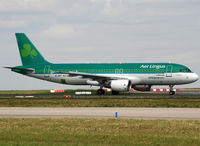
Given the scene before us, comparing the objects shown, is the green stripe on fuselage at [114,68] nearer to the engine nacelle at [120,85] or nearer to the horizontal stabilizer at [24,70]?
the horizontal stabilizer at [24,70]

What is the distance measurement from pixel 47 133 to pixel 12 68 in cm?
4160

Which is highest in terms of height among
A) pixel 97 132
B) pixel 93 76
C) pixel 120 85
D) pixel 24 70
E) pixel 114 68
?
pixel 114 68

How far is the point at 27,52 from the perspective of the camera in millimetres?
58312

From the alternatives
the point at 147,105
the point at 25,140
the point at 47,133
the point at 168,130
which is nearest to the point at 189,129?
the point at 168,130

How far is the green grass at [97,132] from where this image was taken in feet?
48.8

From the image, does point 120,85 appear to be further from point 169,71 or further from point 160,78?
point 169,71

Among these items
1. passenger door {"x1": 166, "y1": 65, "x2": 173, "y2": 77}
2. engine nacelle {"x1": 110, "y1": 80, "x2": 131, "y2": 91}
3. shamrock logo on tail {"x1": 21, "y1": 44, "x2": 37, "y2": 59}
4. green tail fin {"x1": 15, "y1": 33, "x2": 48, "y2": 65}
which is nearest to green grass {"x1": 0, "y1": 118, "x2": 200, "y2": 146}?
engine nacelle {"x1": 110, "y1": 80, "x2": 131, "y2": 91}

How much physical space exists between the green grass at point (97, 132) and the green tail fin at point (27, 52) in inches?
1431

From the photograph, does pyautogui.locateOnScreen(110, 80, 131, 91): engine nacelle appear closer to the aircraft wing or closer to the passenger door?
the aircraft wing

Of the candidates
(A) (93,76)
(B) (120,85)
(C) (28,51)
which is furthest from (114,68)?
(C) (28,51)

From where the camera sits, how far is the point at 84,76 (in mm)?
52906

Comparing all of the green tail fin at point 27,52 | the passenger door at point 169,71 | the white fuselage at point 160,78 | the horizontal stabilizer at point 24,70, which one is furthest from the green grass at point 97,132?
the green tail fin at point 27,52

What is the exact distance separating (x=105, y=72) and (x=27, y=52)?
46.3 ft

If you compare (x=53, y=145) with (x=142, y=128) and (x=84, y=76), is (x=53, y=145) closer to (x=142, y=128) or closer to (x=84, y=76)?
(x=142, y=128)
